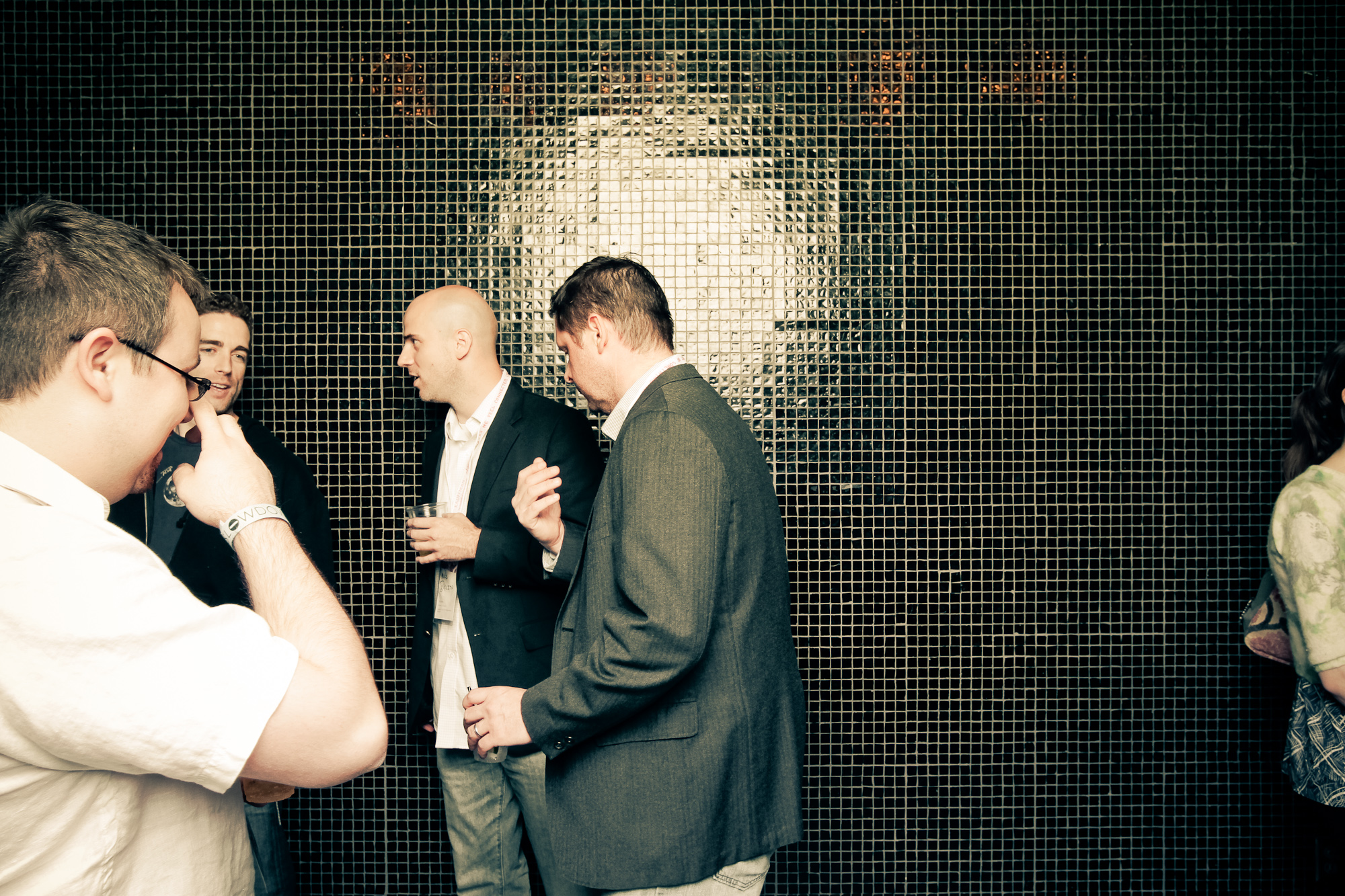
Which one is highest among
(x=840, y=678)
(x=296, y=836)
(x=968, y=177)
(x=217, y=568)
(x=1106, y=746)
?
(x=968, y=177)

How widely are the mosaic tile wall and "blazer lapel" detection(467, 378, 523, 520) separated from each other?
47cm

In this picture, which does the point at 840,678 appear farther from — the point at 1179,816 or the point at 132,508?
the point at 132,508

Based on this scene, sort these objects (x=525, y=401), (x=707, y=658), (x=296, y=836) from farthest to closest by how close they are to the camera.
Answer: (x=296, y=836), (x=525, y=401), (x=707, y=658)

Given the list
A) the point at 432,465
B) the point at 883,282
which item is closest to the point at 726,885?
the point at 432,465

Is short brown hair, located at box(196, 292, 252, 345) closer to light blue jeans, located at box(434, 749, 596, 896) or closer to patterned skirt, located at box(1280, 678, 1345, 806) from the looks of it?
light blue jeans, located at box(434, 749, 596, 896)

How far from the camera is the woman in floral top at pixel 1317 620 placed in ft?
5.13

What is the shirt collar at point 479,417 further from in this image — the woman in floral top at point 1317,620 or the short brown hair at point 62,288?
the woman in floral top at point 1317,620

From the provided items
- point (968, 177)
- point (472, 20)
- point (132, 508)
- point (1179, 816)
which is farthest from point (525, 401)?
point (1179, 816)

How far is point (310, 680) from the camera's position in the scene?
2.35 feet

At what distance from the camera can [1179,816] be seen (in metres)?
2.34

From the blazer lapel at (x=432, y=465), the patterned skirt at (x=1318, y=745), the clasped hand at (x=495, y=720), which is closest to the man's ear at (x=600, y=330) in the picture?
the clasped hand at (x=495, y=720)

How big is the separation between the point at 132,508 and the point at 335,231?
1.05 metres

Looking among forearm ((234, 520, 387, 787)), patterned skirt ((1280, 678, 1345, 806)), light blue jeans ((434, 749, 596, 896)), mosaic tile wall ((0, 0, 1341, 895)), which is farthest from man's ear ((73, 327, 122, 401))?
patterned skirt ((1280, 678, 1345, 806))

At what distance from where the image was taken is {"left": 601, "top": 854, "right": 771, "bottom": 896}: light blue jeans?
1.26m
